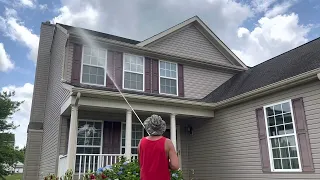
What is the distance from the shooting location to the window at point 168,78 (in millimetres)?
10078

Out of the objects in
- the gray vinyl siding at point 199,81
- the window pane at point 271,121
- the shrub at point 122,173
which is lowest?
the shrub at point 122,173

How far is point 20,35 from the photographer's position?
15336mm

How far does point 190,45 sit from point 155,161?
379 inches

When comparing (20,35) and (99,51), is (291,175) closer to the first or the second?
(99,51)

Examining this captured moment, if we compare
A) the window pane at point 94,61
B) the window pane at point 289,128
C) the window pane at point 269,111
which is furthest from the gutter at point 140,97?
the window pane at point 289,128

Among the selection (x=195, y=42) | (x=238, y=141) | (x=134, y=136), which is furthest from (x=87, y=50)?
(x=238, y=141)

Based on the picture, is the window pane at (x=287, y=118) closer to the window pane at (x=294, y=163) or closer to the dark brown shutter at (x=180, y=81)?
the window pane at (x=294, y=163)

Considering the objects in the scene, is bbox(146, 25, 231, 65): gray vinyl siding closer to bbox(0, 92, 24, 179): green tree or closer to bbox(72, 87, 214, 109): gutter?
bbox(72, 87, 214, 109): gutter

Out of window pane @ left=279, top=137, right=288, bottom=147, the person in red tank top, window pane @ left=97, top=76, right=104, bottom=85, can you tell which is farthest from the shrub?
window pane @ left=97, top=76, right=104, bottom=85

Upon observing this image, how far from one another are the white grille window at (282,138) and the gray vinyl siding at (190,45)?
4.77 meters

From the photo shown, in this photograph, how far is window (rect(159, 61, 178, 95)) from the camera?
397 inches

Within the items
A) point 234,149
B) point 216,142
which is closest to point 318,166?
point 234,149

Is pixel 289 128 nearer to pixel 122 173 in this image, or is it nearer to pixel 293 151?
pixel 293 151

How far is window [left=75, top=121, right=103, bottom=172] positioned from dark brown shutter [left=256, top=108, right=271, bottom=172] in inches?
183
